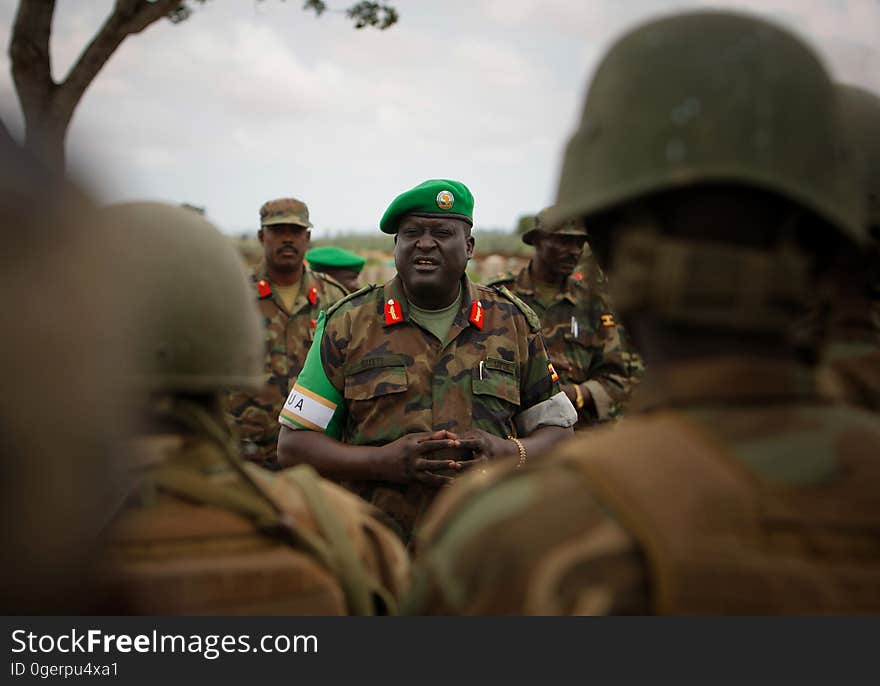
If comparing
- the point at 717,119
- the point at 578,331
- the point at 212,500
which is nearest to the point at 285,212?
the point at 578,331

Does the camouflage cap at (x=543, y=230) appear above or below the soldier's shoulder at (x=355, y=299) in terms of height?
above

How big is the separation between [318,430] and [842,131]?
298cm

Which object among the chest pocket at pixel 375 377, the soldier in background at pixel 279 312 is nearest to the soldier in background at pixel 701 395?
the chest pocket at pixel 375 377

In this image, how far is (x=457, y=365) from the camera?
455 cm

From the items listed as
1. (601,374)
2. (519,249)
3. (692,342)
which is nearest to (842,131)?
(692,342)

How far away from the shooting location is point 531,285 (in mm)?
7660

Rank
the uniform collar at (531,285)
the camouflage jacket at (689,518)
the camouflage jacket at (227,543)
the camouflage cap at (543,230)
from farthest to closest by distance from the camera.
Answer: the uniform collar at (531,285) → the camouflage cap at (543,230) → the camouflage jacket at (227,543) → the camouflage jacket at (689,518)

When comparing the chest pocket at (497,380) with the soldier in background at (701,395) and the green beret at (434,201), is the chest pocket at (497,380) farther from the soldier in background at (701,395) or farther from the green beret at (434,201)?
the soldier in background at (701,395)

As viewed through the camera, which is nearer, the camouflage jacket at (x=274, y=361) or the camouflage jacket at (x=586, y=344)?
the camouflage jacket at (x=274, y=361)

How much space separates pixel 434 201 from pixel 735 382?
317 centimetres

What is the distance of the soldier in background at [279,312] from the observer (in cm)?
710

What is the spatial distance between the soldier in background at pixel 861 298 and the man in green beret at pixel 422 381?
69.1 inches

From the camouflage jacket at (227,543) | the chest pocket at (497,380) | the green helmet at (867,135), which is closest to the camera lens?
the camouflage jacket at (227,543)

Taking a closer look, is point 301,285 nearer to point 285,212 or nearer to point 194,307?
point 285,212
